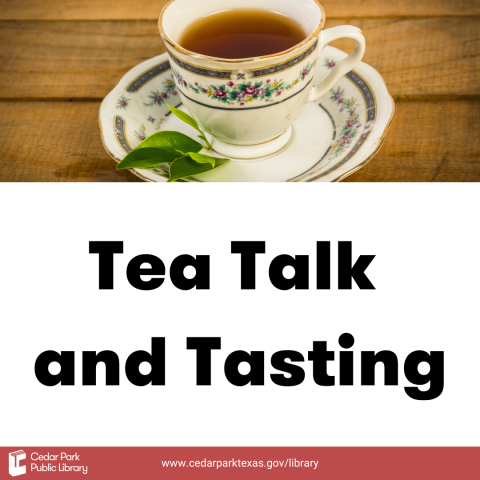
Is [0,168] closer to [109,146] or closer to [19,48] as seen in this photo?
[109,146]

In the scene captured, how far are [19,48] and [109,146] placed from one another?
1.37 ft

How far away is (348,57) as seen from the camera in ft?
2.33

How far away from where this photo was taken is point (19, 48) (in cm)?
96

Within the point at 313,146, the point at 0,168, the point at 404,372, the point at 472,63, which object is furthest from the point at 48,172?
the point at 472,63

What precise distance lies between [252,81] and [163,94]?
0.25m

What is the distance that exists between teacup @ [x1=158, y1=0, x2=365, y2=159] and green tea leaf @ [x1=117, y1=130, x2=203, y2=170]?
4cm

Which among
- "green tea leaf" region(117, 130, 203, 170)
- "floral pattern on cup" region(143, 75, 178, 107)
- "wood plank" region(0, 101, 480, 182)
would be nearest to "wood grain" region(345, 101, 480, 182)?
"wood plank" region(0, 101, 480, 182)

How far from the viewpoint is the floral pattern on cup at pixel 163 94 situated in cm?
81

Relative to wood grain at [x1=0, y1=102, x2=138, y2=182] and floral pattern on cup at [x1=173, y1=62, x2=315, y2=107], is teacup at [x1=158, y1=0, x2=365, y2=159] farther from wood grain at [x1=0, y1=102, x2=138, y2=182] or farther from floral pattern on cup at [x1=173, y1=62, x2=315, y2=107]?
wood grain at [x1=0, y1=102, x2=138, y2=182]

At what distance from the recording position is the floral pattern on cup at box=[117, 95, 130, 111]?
77cm

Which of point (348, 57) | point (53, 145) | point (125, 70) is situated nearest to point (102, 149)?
point (53, 145)
